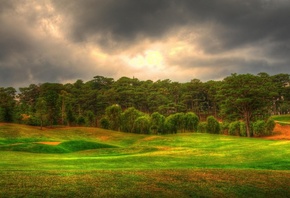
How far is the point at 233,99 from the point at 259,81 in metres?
8.80

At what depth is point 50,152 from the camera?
133 ft

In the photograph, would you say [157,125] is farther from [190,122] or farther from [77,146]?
[77,146]

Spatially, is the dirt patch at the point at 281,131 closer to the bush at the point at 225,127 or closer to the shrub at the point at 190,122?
the bush at the point at 225,127

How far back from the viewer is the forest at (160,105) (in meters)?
76.4

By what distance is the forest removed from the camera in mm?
76375

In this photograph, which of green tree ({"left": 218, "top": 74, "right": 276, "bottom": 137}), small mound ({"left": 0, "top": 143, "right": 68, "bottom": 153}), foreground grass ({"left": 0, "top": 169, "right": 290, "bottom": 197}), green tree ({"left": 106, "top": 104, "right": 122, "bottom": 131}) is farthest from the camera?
green tree ({"left": 106, "top": 104, "right": 122, "bottom": 131})

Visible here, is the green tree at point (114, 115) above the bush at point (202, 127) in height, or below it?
above

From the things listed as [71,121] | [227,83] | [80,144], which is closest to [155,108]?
[71,121]

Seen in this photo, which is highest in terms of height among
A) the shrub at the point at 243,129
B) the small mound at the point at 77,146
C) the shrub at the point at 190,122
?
the shrub at the point at 190,122

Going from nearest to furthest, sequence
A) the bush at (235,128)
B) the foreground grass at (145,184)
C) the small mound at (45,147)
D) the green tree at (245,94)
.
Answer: the foreground grass at (145,184) → the small mound at (45,147) → the green tree at (245,94) → the bush at (235,128)

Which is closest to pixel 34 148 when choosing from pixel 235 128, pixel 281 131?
pixel 235 128

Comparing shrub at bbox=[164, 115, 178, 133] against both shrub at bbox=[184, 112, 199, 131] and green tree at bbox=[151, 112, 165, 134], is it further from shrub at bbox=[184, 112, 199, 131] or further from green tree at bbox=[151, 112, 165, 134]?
shrub at bbox=[184, 112, 199, 131]

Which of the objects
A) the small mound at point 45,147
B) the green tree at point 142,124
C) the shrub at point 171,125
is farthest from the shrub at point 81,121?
the small mound at point 45,147

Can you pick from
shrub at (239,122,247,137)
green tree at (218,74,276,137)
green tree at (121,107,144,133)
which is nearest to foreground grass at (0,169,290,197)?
green tree at (218,74,276,137)
